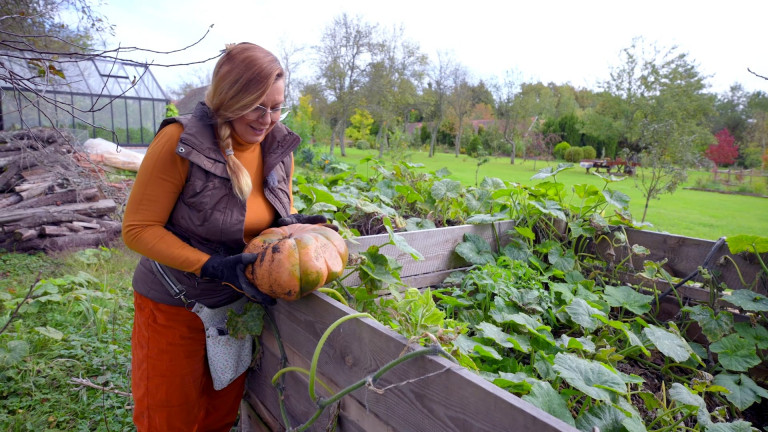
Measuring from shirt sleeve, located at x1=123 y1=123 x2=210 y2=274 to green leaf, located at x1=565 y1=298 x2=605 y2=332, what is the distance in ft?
4.93

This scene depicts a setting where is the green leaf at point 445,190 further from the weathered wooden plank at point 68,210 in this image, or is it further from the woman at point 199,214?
the weathered wooden plank at point 68,210

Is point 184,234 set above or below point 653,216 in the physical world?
above

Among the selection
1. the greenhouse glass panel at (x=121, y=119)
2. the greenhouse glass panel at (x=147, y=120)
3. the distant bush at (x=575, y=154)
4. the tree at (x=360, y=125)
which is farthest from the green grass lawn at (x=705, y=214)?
the tree at (x=360, y=125)

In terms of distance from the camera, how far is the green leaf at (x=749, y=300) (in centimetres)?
183

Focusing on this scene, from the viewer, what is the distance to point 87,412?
2629 millimetres

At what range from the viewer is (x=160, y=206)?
1.60m

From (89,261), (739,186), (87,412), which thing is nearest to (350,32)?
(739,186)

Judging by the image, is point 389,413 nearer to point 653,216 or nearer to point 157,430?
point 157,430

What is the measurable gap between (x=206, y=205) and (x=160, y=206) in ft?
0.51

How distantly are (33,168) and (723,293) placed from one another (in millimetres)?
9668

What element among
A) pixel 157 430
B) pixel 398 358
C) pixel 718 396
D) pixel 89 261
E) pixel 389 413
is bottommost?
pixel 89 261

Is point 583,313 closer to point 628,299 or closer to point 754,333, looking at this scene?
point 628,299

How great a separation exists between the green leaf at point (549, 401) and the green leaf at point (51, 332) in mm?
3431

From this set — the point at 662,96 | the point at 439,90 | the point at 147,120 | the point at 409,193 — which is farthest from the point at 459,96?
the point at 409,193
